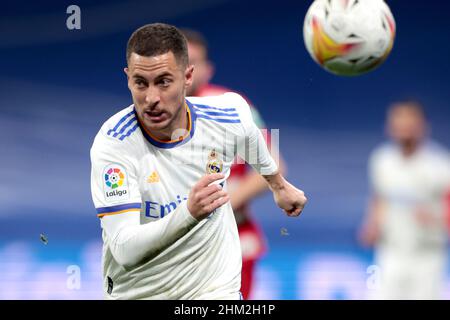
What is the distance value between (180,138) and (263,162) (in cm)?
71

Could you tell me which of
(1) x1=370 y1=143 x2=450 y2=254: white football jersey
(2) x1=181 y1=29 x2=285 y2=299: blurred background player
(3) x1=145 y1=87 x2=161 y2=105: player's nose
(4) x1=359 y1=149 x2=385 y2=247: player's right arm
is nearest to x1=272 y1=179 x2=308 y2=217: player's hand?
(3) x1=145 y1=87 x2=161 y2=105: player's nose

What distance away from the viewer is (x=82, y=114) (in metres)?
12.2

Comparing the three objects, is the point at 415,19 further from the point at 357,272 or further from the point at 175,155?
the point at 175,155

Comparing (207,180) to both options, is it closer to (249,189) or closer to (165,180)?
(165,180)

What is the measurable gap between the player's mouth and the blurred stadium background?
695 cm

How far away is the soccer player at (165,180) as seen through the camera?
15.2 feet

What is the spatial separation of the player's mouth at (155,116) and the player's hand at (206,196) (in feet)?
1.72

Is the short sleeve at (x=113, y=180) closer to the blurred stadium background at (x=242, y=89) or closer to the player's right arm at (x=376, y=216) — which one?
the player's right arm at (x=376, y=216)

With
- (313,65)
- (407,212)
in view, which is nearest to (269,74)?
(313,65)

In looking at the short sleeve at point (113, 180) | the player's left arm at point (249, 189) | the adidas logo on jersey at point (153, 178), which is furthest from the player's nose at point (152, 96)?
the player's left arm at point (249, 189)

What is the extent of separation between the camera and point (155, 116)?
4.77 metres

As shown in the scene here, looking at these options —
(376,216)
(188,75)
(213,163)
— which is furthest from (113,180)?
(376,216)

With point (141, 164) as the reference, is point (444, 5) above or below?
above

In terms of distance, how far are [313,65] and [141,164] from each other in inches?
297
